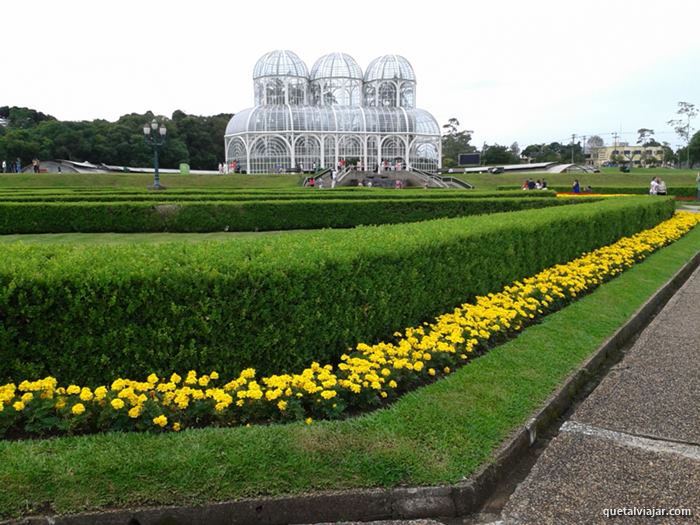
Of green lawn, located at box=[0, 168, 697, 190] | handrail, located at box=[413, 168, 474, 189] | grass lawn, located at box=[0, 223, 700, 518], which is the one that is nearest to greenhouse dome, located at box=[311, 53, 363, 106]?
handrail, located at box=[413, 168, 474, 189]

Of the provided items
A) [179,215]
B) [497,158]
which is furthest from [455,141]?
[179,215]

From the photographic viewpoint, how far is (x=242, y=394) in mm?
3537

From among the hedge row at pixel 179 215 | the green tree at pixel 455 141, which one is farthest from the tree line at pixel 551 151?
the hedge row at pixel 179 215

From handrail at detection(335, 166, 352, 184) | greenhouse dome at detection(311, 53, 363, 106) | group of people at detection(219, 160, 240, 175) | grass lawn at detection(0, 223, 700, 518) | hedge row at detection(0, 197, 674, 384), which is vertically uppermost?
greenhouse dome at detection(311, 53, 363, 106)

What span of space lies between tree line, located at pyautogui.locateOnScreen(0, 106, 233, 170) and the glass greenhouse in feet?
47.2

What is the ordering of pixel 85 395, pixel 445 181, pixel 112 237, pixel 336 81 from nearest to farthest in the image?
pixel 85 395 < pixel 112 237 < pixel 445 181 < pixel 336 81

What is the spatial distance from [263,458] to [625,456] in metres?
2.13

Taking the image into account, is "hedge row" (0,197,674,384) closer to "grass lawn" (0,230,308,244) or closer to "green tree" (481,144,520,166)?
"grass lawn" (0,230,308,244)

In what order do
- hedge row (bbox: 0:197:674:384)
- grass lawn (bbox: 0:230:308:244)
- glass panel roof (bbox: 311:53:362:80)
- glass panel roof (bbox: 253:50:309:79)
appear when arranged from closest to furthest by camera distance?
1. hedge row (bbox: 0:197:674:384)
2. grass lawn (bbox: 0:230:308:244)
3. glass panel roof (bbox: 253:50:309:79)
4. glass panel roof (bbox: 311:53:362:80)

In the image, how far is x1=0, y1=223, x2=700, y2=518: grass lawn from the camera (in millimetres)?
2854

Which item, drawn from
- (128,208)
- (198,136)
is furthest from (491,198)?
(198,136)

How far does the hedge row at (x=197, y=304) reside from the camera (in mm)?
3586

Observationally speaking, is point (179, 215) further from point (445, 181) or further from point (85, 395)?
point (445, 181)

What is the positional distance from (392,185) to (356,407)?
39.4 meters
